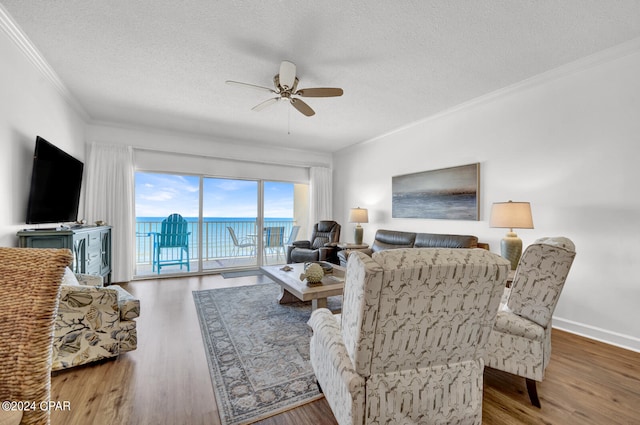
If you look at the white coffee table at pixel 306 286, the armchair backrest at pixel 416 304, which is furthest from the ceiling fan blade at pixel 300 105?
the armchair backrest at pixel 416 304

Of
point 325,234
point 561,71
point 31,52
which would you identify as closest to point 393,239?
point 325,234

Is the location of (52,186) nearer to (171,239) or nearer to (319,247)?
(171,239)

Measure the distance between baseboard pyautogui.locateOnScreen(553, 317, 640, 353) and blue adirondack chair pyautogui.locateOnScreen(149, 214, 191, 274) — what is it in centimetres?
567

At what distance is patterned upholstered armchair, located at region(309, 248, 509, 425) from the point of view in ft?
3.42

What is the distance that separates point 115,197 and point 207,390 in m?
3.98

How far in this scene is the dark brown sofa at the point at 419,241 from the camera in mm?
3431

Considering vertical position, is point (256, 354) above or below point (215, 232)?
below

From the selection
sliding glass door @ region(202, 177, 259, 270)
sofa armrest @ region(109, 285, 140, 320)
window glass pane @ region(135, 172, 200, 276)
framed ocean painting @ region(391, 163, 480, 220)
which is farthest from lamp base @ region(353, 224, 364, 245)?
sofa armrest @ region(109, 285, 140, 320)

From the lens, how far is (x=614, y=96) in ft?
8.12

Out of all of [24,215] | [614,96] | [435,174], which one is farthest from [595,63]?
[24,215]

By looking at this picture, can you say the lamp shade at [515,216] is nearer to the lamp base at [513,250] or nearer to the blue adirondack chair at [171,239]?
the lamp base at [513,250]

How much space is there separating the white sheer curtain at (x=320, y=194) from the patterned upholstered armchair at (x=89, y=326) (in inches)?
173

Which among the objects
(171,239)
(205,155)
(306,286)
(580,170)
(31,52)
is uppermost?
(31,52)

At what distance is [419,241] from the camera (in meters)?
4.02
